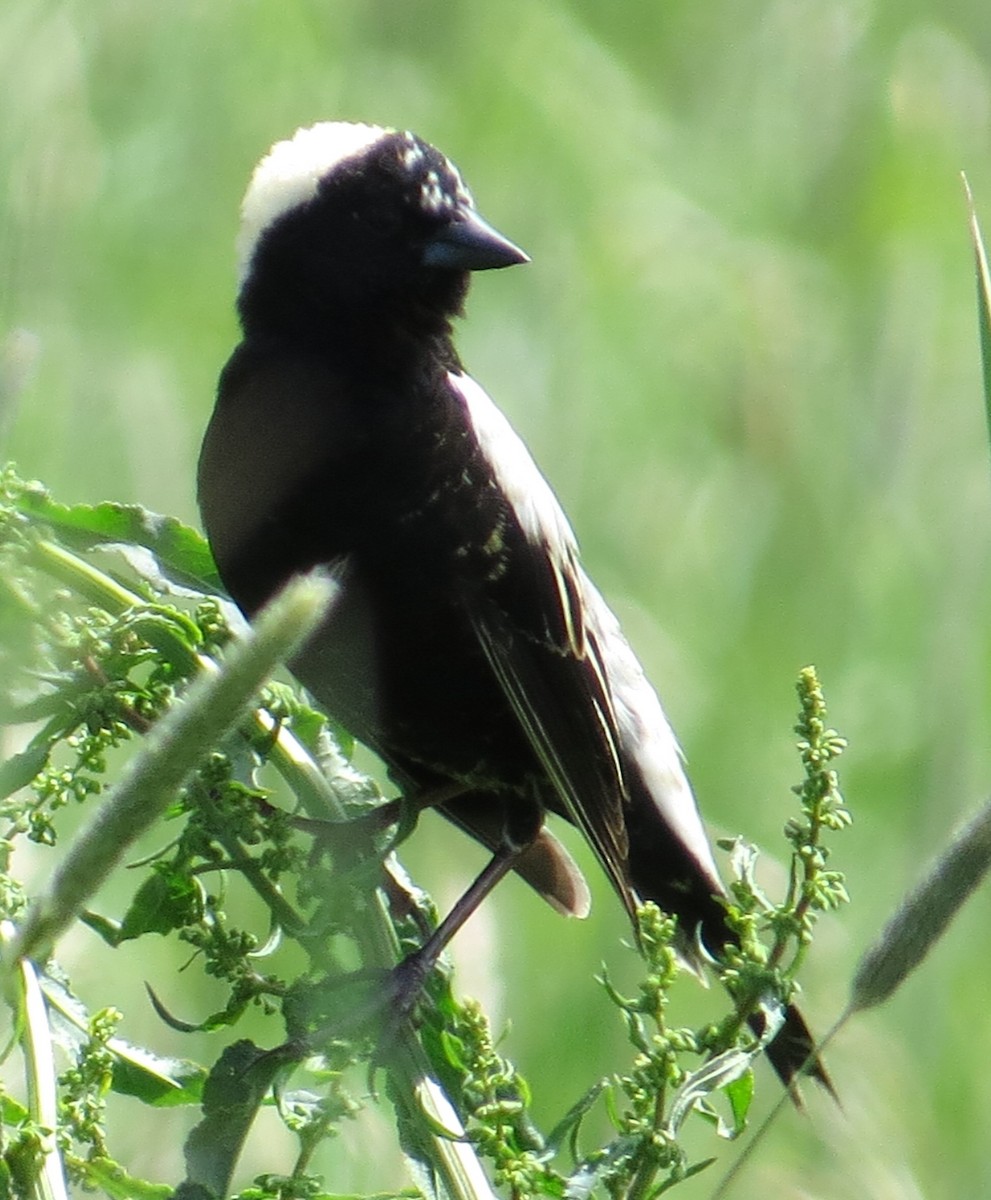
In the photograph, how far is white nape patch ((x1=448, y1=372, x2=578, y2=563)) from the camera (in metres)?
2.32

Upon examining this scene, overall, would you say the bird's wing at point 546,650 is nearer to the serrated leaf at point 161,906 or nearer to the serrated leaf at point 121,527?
the serrated leaf at point 121,527

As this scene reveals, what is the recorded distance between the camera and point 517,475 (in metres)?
2.34

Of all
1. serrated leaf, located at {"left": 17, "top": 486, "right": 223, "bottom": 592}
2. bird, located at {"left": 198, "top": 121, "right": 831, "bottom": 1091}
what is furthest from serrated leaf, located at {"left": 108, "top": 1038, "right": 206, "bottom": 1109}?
bird, located at {"left": 198, "top": 121, "right": 831, "bottom": 1091}

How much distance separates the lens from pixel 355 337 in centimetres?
239

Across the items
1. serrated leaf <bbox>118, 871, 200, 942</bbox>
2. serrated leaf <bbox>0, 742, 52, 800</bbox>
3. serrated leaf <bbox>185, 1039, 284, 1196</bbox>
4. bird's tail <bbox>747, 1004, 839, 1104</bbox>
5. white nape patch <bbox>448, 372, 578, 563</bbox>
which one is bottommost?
bird's tail <bbox>747, 1004, 839, 1104</bbox>

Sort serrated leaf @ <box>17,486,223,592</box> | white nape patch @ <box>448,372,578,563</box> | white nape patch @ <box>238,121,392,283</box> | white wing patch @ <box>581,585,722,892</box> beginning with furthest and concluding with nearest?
1. white wing patch @ <box>581,585,722,892</box>
2. white nape patch @ <box>238,121,392,283</box>
3. white nape patch @ <box>448,372,578,563</box>
4. serrated leaf @ <box>17,486,223,592</box>

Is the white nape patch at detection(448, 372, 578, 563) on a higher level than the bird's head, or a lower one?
lower

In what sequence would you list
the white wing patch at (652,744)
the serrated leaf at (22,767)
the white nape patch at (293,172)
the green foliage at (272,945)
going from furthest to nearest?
the white wing patch at (652,744), the white nape patch at (293,172), the serrated leaf at (22,767), the green foliage at (272,945)

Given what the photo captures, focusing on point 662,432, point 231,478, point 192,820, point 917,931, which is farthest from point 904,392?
point 917,931

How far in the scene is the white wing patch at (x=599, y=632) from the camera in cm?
235

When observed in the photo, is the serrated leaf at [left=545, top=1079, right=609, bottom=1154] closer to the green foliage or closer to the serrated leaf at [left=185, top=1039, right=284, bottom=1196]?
the green foliage

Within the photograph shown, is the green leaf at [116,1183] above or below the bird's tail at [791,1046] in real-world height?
above

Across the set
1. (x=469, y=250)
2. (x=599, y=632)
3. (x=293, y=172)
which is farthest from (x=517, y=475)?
(x=293, y=172)

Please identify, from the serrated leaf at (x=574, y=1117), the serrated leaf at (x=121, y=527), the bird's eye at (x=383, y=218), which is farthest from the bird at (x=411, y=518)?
the serrated leaf at (x=574, y=1117)
